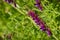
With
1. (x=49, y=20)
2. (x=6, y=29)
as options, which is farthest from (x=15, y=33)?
(x=49, y=20)

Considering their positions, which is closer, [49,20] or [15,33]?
[49,20]

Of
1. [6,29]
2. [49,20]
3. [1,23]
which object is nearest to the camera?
[49,20]

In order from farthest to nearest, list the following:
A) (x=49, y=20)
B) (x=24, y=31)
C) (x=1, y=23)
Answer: (x=1, y=23) < (x=24, y=31) < (x=49, y=20)

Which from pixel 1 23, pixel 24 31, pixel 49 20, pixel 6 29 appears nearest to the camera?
pixel 49 20

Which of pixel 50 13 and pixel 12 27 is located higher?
pixel 50 13

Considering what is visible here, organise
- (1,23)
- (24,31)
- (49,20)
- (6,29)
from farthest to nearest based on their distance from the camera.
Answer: (1,23), (6,29), (24,31), (49,20)

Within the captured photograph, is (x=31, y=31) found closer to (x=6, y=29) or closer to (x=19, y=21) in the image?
(x=19, y=21)

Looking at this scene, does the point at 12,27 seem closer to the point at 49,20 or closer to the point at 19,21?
the point at 19,21

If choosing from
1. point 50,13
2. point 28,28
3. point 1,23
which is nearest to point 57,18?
point 50,13

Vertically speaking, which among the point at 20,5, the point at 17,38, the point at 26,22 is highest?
the point at 20,5
